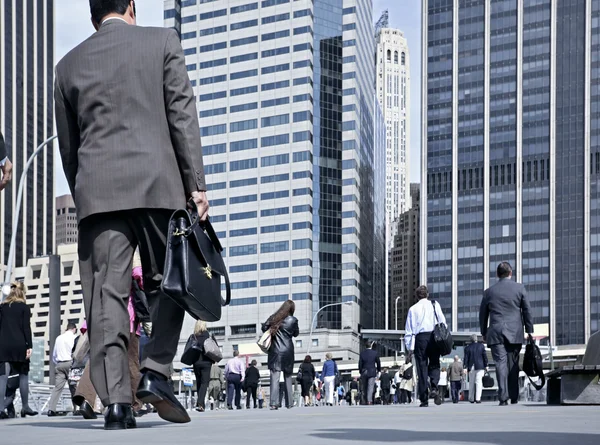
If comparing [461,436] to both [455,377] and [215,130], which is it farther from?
[215,130]

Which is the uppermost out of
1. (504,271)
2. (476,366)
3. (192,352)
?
(504,271)

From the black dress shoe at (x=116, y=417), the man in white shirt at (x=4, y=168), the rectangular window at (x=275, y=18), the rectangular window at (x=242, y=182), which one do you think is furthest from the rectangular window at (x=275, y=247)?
the black dress shoe at (x=116, y=417)

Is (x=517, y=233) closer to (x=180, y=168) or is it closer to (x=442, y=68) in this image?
(x=442, y=68)

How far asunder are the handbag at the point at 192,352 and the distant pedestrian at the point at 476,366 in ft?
27.3

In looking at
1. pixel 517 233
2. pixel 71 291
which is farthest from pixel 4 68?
pixel 517 233

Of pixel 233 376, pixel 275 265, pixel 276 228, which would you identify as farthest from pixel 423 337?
pixel 276 228

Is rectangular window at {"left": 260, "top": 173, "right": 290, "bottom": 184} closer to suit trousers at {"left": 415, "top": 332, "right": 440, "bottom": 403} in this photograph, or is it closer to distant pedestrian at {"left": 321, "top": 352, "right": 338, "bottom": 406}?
distant pedestrian at {"left": 321, "top": 352, "right": 338, "bottom": 406}

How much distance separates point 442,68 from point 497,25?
929cm

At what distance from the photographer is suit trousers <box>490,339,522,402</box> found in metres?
14.5

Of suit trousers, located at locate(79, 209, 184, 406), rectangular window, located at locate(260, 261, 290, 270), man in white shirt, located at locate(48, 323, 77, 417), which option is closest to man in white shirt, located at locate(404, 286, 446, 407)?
man in white shirt, located at locate(48, 323, 77, 417)

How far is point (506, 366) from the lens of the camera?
1475 centimetres

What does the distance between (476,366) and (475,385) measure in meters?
0.94

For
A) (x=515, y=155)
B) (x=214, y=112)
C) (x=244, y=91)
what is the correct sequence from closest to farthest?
Answer: (x=515, y=155)
(x=244, y=91)
(x=214, y=112)

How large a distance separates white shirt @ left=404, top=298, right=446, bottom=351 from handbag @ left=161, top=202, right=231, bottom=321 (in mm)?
9598
